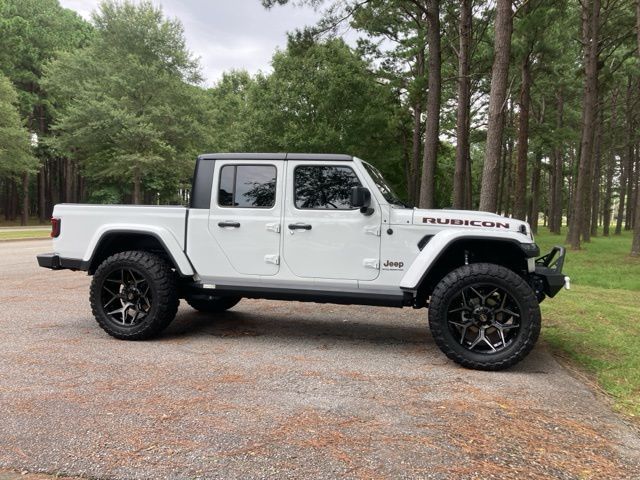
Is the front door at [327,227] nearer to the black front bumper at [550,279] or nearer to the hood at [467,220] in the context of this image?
the hood at [467,220]

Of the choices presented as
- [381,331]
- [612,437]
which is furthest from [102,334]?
[612,437]

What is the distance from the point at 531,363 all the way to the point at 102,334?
449cm

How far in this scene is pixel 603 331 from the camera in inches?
218

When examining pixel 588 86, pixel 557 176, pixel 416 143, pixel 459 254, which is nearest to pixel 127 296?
pixel 459 254

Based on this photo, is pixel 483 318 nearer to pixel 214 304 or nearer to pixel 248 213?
pixel 248 213

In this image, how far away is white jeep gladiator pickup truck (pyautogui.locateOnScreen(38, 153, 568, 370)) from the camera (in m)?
4.23

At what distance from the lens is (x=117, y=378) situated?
3701 millimetres

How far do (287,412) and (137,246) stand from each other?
10.3 feet

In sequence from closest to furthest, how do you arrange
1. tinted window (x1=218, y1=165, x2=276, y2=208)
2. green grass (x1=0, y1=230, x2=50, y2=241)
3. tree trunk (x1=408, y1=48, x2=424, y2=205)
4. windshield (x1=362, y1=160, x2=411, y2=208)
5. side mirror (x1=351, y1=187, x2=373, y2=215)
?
side mirror (x1=351, y1=187, x2=373, y2=215), windshield (x1=362, y1=160, x2=411, y2=208), tinted window (x1=218, y1=165, x2=276, y2=208), green grass (x1=0, y1=230, x2=50, y2=241), tree trunk (x1=408, y1=48, x2=424, y2=205)

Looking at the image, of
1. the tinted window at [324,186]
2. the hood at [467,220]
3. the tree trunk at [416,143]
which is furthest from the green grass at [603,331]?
the tree trunk at [416,143]

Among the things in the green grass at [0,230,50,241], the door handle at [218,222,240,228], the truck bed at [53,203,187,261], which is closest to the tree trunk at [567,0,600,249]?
the door handle at [218,222,240,228]

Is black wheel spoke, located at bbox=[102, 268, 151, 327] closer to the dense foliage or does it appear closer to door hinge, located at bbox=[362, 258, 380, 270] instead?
door hinge, located at bbox=[362, 258, 380, 270]

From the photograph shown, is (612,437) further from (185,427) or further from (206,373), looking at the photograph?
(206,373)

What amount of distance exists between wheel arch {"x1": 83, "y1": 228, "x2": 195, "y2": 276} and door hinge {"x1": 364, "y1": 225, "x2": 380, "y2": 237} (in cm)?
192
